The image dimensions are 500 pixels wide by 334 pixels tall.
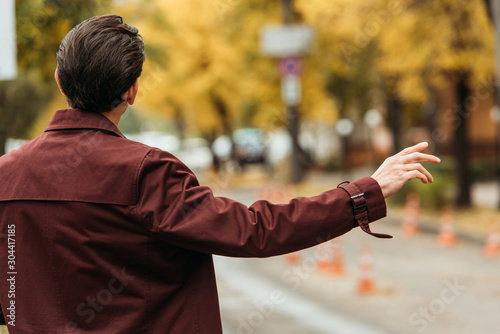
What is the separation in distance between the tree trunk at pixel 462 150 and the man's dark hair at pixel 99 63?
16.8m

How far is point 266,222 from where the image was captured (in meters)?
1.91

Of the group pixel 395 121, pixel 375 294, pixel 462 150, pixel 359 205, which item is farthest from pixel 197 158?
pixel 359 205

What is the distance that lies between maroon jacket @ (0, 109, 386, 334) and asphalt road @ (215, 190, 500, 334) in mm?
6203

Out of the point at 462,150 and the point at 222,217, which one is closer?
the point at 222,217

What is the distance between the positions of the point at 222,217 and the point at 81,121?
453 mm

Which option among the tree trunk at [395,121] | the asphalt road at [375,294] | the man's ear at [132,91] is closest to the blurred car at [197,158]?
the tree trunk at [395,121]

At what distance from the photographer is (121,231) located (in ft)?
6.26

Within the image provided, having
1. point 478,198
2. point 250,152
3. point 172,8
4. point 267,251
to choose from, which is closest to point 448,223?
point 478,198

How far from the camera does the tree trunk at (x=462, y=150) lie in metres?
18.3

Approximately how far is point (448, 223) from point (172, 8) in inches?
893

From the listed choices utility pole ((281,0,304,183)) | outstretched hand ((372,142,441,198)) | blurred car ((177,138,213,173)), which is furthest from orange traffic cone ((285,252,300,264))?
blurred car ((177,138,213,173))

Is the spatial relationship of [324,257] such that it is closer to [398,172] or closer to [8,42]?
[8,42]

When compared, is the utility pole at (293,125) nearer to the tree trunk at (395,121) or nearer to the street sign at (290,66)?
the tree trunk at (395,121)

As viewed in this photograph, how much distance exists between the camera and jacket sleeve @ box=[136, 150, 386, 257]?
73.3 inches
